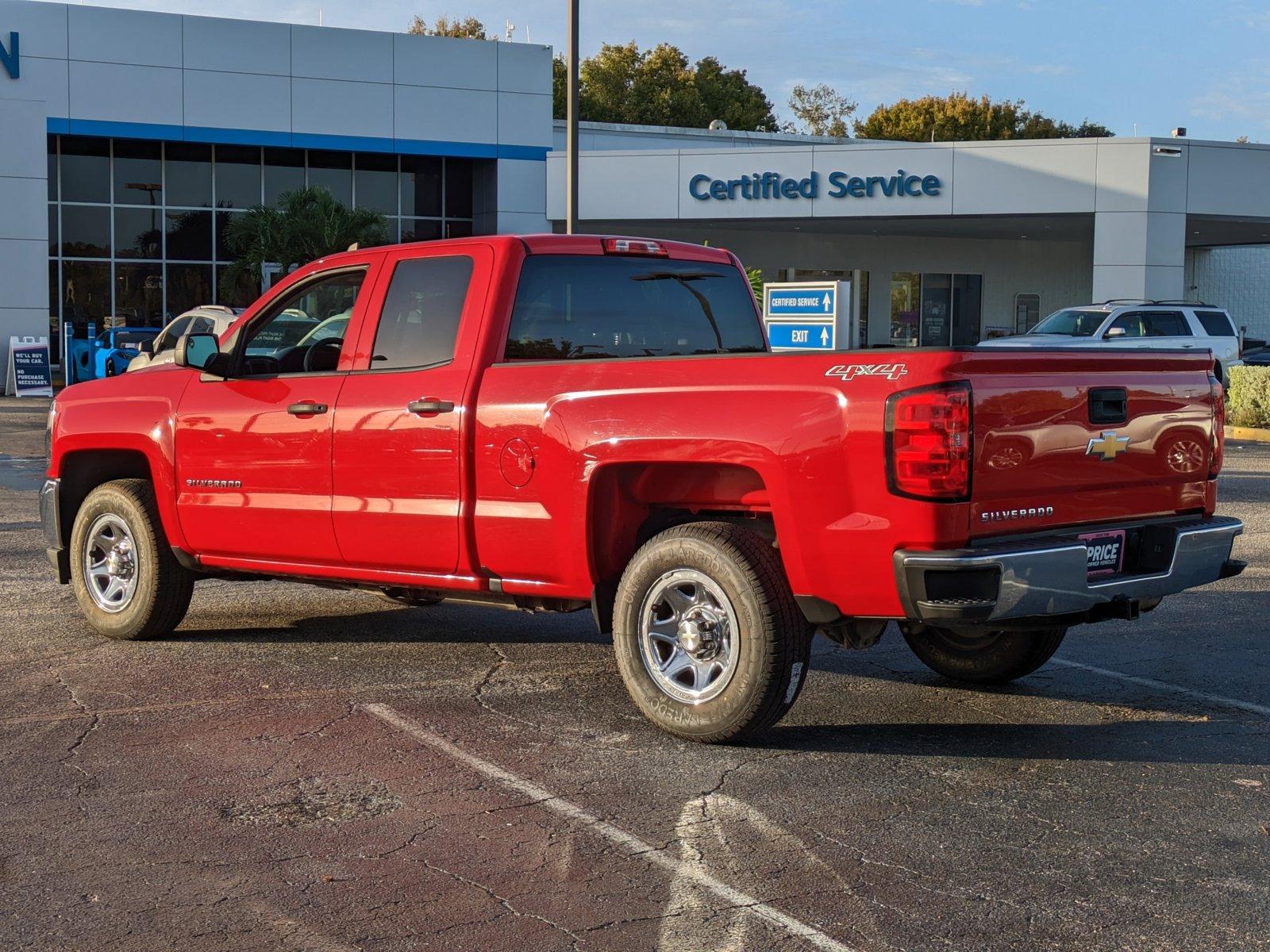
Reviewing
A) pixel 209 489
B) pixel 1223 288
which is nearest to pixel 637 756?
pixel 209 489

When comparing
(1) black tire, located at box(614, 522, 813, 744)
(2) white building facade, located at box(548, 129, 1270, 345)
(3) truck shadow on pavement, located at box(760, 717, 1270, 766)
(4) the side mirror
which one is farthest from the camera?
(2) white building facade, located at box(548, 129, 1270, 345)

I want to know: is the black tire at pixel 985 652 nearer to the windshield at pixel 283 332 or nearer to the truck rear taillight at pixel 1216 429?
the truck rear taillight at pixel 1216 429

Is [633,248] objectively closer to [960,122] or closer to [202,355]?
[202,355]

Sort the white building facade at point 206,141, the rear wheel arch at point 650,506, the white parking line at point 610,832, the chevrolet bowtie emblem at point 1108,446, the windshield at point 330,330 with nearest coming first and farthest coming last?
1. the white parking line at point 610,832
2. the chevrolet bowtie emblem at point 1108,446
3. the rear wheel arch at point 650,506
4. the windshield at point 330,330
5. the white building facade at point 206,141

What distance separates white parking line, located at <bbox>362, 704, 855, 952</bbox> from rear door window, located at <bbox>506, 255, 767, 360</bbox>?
1.68 metres

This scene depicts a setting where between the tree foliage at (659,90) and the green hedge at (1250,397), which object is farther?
the tree foliage at (659,90)

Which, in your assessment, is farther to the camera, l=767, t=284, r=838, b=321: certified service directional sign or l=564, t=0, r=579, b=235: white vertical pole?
l=564, t=0, r=579, b=235: white vertical pole

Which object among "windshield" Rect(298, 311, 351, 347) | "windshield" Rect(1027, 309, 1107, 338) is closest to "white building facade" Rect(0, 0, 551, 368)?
"windshield" Rect(1027, 309, 1107, 338)

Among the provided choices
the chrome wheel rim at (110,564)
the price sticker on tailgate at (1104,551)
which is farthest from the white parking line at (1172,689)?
the chrome wheel rim at (110,564)

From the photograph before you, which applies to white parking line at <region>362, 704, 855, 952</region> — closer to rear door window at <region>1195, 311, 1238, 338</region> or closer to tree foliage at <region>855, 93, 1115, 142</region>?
rear door window at <region>1195, 311, 1238, 338</region>

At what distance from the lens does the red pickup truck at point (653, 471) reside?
17.5 ft

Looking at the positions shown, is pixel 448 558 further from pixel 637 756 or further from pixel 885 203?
pixel 885 203

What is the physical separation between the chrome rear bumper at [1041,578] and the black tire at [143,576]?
418 cm

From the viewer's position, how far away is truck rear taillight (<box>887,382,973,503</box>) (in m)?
5.16
